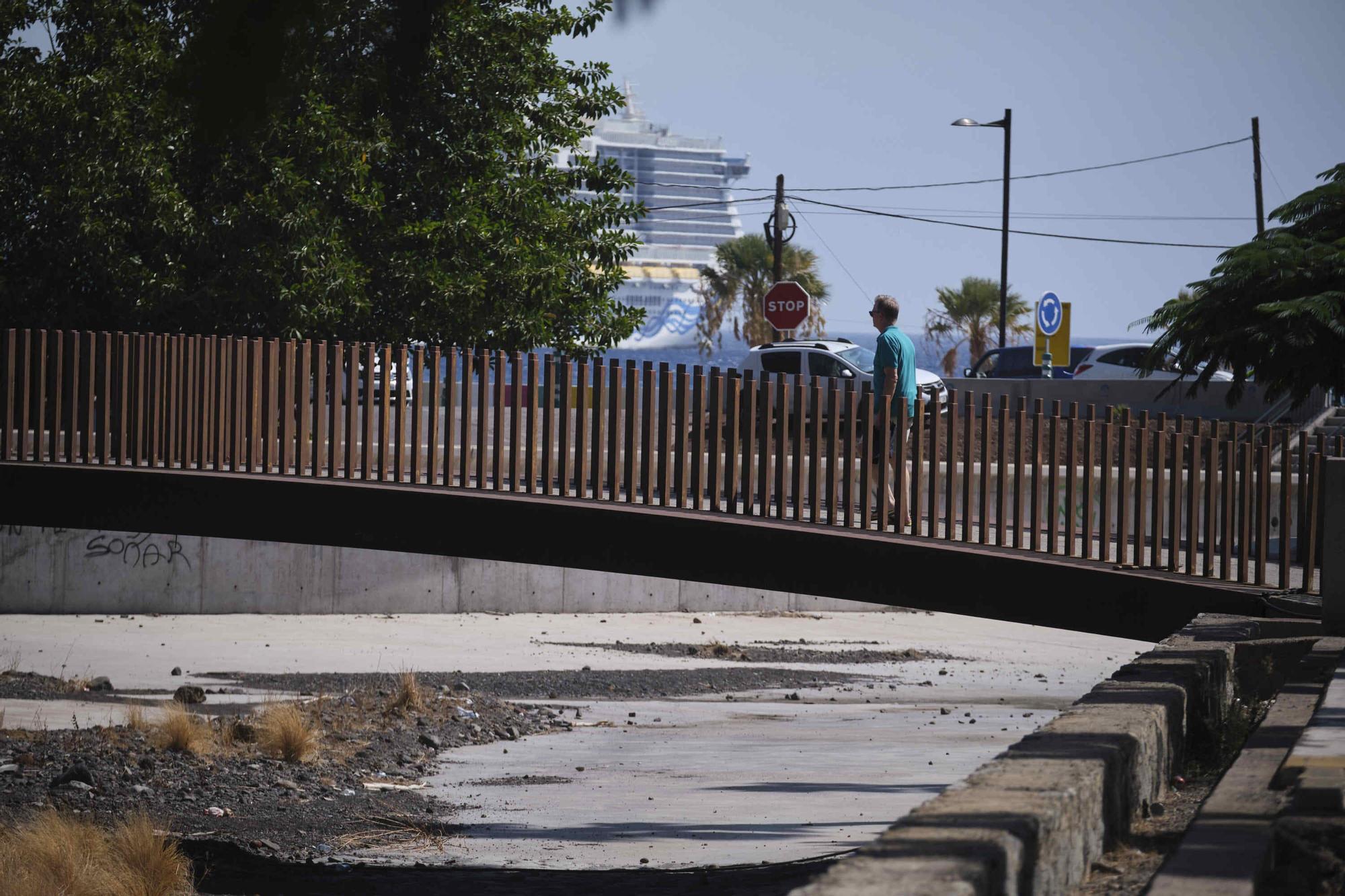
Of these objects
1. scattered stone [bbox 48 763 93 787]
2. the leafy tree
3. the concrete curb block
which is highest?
the leafy tree

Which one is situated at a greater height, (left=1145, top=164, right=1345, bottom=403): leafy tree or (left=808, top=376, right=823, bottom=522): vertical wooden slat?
(left=1145, top=164, right=1345, bottom=403): leafy tree

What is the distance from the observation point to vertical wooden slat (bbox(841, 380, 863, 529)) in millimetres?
11312

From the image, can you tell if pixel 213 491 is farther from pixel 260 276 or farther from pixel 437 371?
pixel 260 276

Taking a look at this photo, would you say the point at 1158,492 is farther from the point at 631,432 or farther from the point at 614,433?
the point at 614,433

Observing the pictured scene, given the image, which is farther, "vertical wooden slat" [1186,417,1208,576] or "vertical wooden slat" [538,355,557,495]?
"vertical wooden slat" [538,355,557,495]

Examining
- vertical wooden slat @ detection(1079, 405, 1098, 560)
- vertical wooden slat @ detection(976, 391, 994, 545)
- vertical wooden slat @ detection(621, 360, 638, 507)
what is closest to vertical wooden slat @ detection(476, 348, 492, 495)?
vertical wooden slat @ detection(621, 360, 638, 507)

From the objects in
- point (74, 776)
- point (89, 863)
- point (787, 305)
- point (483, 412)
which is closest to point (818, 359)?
point (787, 305)

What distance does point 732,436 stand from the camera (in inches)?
466

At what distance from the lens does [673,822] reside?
39.0 ft

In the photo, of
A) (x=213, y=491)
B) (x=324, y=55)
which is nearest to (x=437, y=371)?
(x=213, y=491)

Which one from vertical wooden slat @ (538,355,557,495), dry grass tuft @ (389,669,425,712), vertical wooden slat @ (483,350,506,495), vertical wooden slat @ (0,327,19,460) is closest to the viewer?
vertical wooden slat @ (538,355,557,495)

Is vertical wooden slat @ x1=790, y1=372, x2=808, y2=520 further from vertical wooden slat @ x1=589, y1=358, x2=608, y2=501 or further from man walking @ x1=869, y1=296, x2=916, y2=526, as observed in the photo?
vertical wooden slat @ x1=589, y1=358, x2=608, y2=501

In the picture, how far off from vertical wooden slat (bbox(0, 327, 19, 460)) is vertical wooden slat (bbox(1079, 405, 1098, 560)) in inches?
354

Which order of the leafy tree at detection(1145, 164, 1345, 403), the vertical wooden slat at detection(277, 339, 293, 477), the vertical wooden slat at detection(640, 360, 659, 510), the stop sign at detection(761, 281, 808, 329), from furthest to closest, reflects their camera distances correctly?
the stop sign at detection(761, 281, 808, 329), the vertical wooden slat at detection(277, 339, 293, 477), the vertical wooden slat at detection(640, 360, 659, 510), the leafy tree at detection(1145, 164, 1345, 403)
